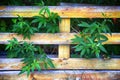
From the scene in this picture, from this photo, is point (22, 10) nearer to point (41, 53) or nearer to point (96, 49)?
point (41, 53)

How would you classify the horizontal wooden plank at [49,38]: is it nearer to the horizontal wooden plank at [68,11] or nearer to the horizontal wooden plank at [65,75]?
the horizontal wooden plank at [68,11]

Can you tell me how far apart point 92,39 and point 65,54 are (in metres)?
0.44

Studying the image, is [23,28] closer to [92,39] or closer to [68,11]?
[68,11]

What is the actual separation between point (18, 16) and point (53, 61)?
2.44ft

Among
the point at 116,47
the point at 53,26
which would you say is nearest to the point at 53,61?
the point at 53,26

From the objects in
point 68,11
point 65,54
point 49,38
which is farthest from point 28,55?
Result: point 68,11

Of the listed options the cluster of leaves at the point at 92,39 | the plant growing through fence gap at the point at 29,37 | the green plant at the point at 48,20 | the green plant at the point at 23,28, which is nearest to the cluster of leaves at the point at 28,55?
the plant growing through fence gap at the point at 29,37

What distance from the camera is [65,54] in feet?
12.2

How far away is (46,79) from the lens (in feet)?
12.5

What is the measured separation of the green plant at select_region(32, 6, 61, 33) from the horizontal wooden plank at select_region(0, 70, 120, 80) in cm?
59

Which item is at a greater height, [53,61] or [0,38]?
[0,38]

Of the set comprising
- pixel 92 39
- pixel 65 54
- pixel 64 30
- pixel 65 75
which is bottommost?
pixel 65 75

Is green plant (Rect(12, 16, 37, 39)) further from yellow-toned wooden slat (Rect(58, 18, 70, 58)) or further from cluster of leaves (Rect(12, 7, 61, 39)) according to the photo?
yellow-toned wooden slat (Rect(58, 18, 70, 58))

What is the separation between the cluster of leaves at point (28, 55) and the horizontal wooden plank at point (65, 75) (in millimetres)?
157
